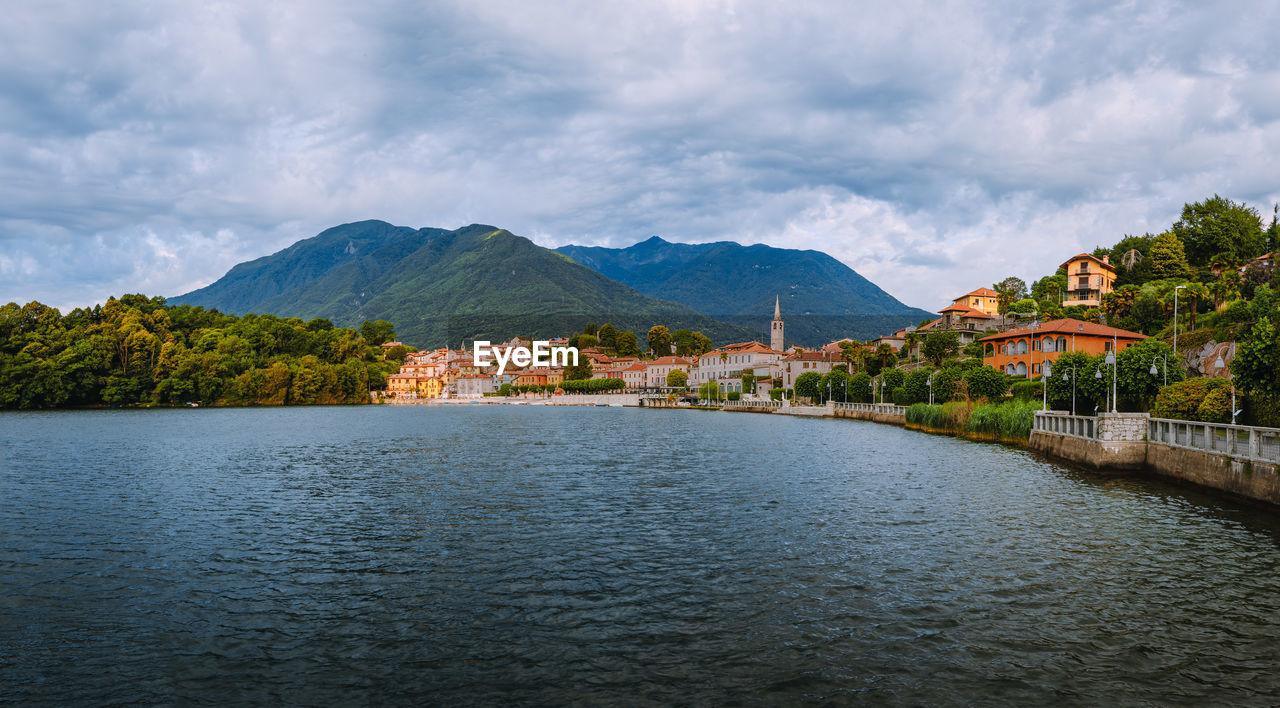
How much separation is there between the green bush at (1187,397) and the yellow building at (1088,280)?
73464mm

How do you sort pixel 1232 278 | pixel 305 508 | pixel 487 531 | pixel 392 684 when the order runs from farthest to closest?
pixel 1232 278, pixel 305 508, pixel 487 531, pixel 392 684

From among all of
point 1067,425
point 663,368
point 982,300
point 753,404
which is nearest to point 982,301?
point 982,300

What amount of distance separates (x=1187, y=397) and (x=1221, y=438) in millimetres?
9093

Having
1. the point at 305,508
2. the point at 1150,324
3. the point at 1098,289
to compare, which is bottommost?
the point at 305,508

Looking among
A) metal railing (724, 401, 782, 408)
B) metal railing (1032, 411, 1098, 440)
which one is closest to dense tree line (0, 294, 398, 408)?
metal railing (724, 401, 782, 408)

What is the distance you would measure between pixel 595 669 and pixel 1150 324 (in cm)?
8387

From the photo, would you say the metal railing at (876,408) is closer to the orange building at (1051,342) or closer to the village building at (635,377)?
the orange building at (1051,342)

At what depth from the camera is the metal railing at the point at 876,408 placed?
261 feet

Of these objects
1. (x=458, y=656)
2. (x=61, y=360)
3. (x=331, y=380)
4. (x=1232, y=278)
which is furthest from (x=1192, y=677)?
(x=331, y=380)

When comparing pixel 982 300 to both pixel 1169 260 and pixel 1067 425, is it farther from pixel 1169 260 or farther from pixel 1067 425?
pixel 1067 425

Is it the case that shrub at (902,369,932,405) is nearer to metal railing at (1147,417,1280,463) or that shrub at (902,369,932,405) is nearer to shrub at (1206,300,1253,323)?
shrub at (1206,300,1253,323)

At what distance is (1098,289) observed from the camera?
9938cm

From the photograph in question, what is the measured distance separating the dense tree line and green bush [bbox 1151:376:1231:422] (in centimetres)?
13366

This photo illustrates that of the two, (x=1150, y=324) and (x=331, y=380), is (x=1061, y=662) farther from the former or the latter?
(x=331, y=380)
